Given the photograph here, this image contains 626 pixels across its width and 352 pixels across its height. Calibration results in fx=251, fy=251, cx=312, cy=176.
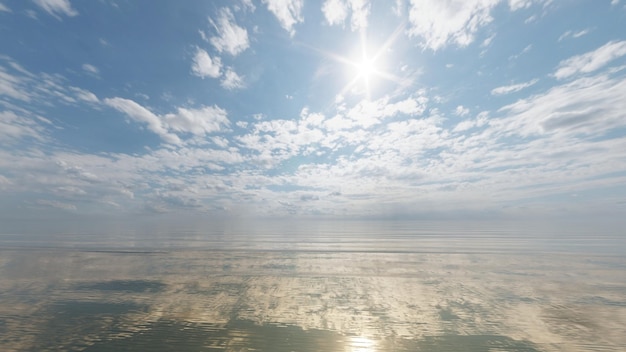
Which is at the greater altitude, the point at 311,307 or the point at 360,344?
the point at 311,307

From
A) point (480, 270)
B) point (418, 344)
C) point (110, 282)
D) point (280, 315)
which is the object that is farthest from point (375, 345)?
point (110, 282)

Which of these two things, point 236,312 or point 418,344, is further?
point 236,312

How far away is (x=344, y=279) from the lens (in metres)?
19.4

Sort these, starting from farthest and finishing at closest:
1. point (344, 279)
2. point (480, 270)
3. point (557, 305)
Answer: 1. point (480, 270)
2. point (344, 279)
3. point (557, 305)

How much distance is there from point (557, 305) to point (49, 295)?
29706 millimetres

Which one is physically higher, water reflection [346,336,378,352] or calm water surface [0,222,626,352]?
calm water surface [0,222,626,352]

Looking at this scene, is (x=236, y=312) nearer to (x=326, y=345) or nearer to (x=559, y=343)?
(x=326, y=345)

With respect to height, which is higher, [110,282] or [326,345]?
[110,282]

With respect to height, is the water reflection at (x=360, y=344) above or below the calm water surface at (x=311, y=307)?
below

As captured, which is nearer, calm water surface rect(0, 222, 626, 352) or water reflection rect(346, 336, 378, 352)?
water reflection rect(346, 336, 378, 352)

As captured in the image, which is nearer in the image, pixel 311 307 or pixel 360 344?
pixel 360 344

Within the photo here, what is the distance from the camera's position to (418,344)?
10.0 metres

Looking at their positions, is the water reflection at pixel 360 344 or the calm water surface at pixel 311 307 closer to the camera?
the water reflection at pixel 360 344

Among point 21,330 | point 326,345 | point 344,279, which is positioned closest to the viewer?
point 326,345
